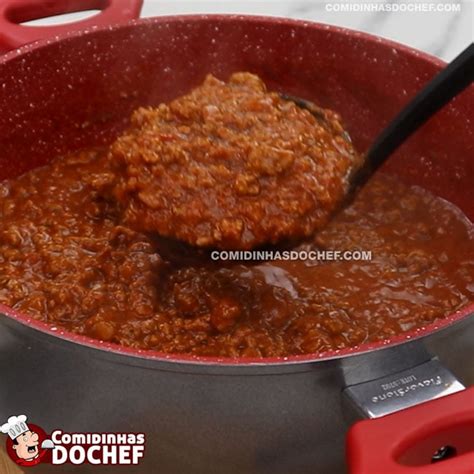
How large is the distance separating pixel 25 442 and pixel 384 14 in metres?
1.47

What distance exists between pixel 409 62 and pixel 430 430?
82 cm

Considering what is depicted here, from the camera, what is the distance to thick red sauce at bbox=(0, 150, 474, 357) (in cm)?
122

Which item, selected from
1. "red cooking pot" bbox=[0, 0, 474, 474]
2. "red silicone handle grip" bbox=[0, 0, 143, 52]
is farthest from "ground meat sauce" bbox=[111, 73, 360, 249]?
"red silicone handle grip" bbox=[0, 0, 143, 52]

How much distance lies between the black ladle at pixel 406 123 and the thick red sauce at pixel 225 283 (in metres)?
0.06

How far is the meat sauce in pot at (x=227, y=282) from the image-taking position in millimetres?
1223

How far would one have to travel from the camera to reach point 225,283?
131cm

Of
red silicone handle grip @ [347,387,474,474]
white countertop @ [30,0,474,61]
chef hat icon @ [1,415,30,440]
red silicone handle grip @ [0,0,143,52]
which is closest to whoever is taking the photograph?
red silicone handle grip @ [347,387,474,474]

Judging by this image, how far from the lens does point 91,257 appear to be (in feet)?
4.40

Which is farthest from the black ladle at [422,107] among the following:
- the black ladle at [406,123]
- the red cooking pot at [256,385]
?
the red cooking pot at [256,385]

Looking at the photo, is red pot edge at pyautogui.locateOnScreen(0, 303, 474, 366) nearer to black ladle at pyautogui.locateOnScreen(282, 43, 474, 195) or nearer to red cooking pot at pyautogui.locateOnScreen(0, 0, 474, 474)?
red cooking pot at pyautogui.locateOnScreen(0, 0, 474, 474)

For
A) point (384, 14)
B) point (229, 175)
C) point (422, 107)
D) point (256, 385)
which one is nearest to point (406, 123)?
point (422, 107)

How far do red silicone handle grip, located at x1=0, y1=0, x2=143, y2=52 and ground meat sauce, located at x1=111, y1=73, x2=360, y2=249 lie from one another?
15.6 inches

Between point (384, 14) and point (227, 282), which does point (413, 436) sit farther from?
point (384, 14)

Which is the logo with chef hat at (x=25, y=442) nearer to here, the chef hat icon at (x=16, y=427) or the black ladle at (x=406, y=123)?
the chef hat icon at (x=16, y=427)
